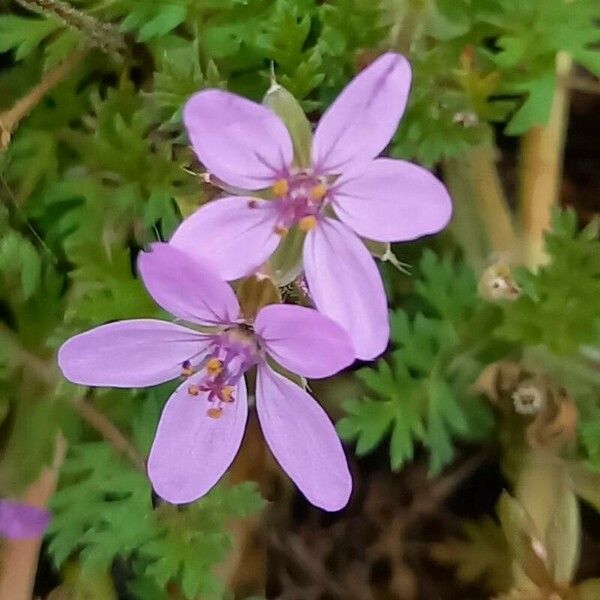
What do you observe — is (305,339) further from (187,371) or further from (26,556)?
(26,556)

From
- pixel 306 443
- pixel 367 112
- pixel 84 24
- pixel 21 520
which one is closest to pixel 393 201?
pixel 367 112

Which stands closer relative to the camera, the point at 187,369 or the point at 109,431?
the point at 187,369

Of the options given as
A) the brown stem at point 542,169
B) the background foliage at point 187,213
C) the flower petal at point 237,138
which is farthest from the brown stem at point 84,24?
the brown stem at point 542,169

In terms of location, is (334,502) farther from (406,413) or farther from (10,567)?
(10,567)

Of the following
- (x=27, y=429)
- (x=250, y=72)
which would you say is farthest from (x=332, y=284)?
(x=27, y=429)

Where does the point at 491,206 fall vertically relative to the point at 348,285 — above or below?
below
